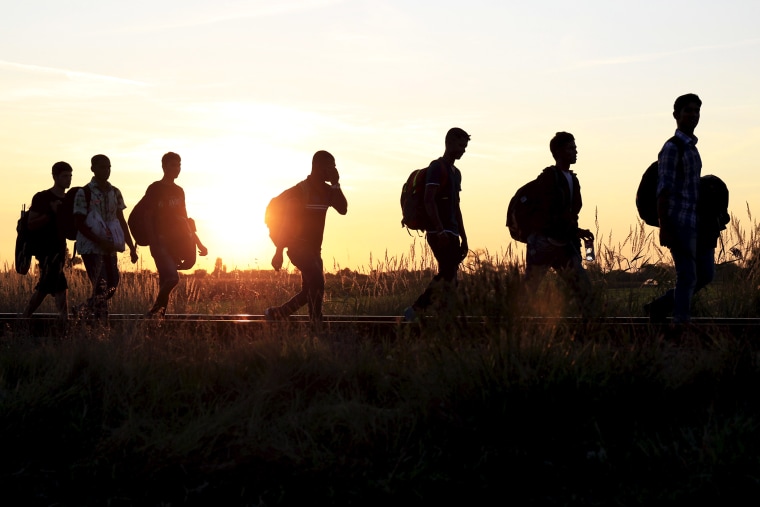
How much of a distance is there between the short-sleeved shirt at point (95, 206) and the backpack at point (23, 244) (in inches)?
41.5

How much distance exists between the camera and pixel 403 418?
6.34 meters

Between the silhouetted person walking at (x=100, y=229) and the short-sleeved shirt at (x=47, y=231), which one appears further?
the short-sleeved shirt at (x=47, y=231)

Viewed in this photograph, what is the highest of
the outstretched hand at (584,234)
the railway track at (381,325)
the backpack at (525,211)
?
the backpack at (525,211)

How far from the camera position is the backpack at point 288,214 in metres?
11.3

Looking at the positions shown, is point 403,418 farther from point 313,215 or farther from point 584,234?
point 313,215

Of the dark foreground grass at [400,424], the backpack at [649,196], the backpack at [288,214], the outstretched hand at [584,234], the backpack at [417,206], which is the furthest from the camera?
the backpack at [288,214]

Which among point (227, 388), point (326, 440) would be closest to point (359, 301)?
point (227, 388)

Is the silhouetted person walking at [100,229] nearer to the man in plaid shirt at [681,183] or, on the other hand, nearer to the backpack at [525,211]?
the backpack at [525,211]

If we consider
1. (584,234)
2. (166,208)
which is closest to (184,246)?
(166,208)

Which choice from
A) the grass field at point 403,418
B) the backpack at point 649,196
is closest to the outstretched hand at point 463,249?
the backpack at point 649,196

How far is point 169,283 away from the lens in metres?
12.6

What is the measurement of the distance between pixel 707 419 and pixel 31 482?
4.03 m

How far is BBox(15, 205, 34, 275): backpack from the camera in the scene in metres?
12.7

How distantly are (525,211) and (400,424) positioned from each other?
4.49 meters
